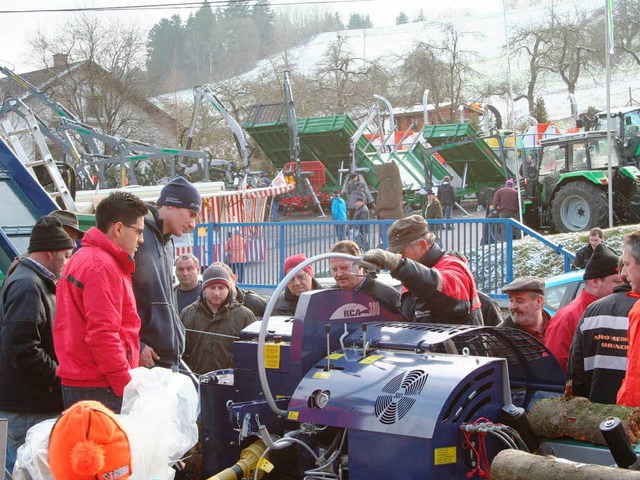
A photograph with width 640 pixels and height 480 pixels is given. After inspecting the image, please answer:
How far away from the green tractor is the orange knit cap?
17.2 m

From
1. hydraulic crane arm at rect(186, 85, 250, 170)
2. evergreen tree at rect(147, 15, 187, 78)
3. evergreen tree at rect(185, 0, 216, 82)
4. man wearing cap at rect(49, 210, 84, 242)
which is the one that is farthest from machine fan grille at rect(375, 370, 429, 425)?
evergreen tree at rect(147, 15, 187, 78)

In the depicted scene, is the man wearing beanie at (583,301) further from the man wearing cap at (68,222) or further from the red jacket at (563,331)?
the man wearing cap at (68,222)

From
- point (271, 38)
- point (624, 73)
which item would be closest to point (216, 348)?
point (624, 73)

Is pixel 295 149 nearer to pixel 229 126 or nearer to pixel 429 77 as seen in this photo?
pixel 229 126

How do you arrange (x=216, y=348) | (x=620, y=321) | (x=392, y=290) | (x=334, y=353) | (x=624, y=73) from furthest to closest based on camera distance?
(x=624, y=73) → (x=216, y=348) → (x=392, y=290) → (x=620, y=321) → (x=334, y=353)

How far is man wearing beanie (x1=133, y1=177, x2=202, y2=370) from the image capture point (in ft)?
15.5

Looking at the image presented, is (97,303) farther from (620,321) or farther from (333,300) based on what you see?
(620,321)

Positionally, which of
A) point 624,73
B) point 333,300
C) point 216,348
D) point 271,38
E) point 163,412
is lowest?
point 216,348

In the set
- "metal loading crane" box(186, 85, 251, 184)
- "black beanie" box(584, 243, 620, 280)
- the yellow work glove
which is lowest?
"black beanie" box(584, 243, 620, 280)

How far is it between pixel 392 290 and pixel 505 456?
237 centimetres

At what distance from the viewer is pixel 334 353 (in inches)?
159

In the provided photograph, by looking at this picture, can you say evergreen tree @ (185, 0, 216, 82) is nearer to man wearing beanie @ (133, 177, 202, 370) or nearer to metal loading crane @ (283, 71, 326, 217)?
metal loading crane @ (283, 71, 326, 217)

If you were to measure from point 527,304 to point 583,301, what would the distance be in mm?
337

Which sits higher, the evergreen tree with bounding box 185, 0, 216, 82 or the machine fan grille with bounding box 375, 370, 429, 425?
the evergreen tree with bounding box 185, 0, 216, 82
